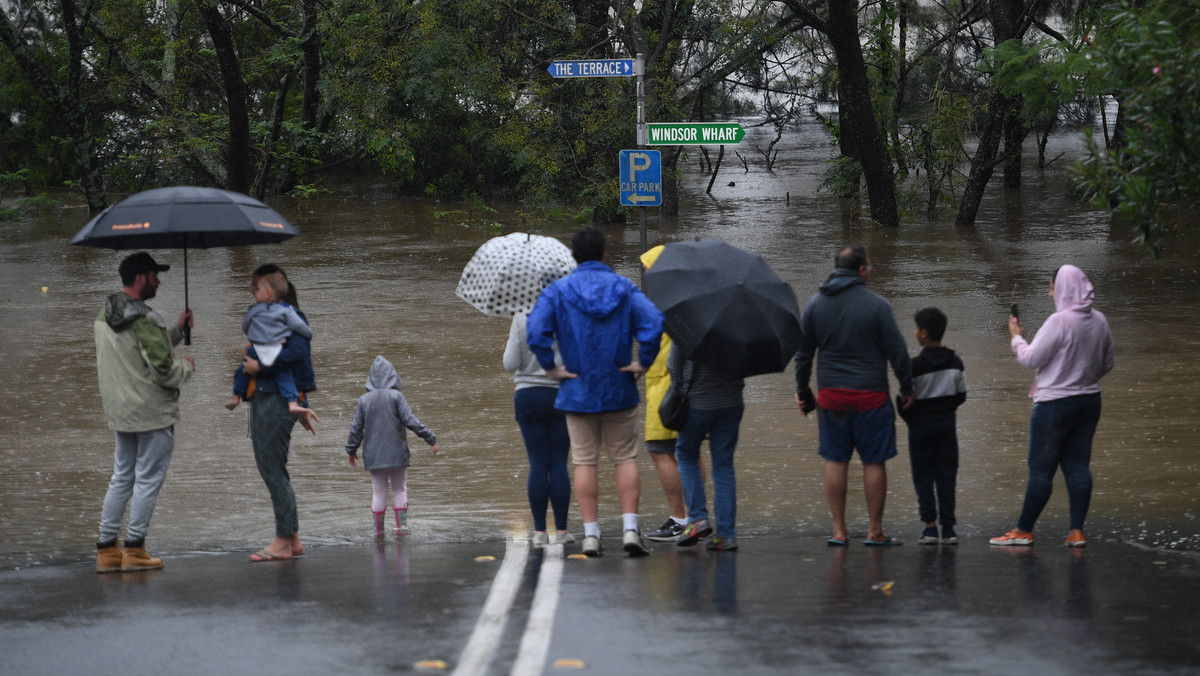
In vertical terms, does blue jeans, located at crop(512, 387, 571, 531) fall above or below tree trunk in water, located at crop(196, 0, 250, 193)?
below

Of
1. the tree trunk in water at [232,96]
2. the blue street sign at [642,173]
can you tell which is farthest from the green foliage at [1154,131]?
the tree trunk in water at [232,96]

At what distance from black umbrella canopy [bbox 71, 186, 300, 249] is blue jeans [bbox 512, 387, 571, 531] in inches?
63.8

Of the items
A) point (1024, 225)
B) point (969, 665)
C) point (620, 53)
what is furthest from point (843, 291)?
point (1024, 225)

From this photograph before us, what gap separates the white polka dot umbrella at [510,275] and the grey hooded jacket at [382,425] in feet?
2.98

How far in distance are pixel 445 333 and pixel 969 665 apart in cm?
1004

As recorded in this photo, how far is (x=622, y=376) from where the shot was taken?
6312 mm

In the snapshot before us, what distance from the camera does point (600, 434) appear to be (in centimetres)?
648

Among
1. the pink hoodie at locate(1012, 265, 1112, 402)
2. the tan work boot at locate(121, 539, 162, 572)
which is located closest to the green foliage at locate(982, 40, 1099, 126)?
the pink hoodie at locate(1012, 265, 1112, 402)

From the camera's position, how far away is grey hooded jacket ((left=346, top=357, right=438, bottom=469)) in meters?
7.31

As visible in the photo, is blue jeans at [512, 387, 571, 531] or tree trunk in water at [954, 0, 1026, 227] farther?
tree trunk in water at [954, 0, 1026, 227]

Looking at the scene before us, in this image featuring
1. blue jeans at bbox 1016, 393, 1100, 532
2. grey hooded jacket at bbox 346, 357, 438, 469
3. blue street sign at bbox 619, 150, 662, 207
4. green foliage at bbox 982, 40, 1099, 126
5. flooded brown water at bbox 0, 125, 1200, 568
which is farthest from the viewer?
green foliage at bbox 982, 40, 1099, 126

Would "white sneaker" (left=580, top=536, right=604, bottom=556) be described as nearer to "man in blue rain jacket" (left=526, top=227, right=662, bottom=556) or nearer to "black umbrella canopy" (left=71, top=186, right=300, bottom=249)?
"man in blue rain jacket" (left=526, top=227, right=662, bottom=556)

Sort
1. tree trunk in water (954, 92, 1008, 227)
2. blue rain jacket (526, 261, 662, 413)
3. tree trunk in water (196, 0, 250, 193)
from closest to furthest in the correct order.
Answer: blue rain jacket (526, 261, 662, 413) → tree trunk in water (954, 92, 1008, 227) → tree trunk in water (196, 0, 250, 193)

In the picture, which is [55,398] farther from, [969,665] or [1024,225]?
[1024,225]
